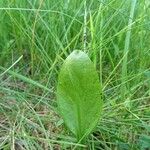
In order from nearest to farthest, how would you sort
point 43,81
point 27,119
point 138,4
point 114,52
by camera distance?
1. point 27,119
2. point 43,81
3. point 114,52
4. point 138,4

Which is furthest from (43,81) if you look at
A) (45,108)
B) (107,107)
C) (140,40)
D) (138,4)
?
(138,4)

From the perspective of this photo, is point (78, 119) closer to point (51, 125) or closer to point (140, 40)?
point (51, 125)

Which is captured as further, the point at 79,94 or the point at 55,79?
the point at 55,79
